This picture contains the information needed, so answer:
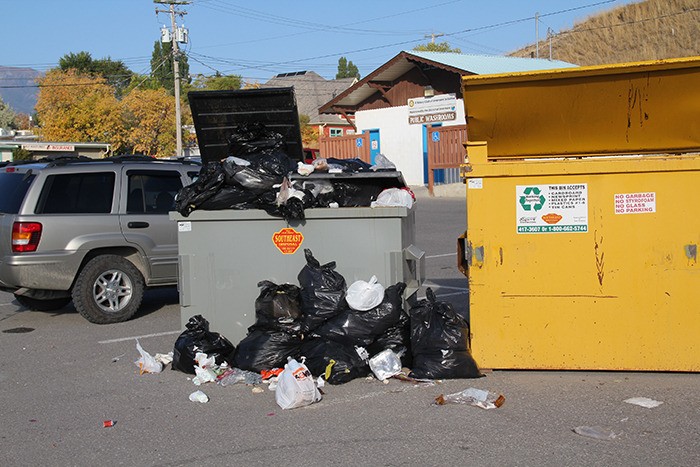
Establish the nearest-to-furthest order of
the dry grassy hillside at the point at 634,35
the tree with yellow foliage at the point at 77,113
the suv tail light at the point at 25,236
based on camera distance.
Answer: the suv tail light at the point at 25,236 → the dry grassy hillside at the point at 634,35 → the tree with yellow foliage at the point at 77,113

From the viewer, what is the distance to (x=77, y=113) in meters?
46.8

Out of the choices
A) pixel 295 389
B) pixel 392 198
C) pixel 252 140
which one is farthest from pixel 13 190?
pixel 295 389

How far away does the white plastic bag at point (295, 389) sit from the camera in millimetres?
5488

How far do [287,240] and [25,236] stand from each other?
3320mm

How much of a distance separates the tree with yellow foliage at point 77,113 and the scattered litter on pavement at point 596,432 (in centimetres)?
4417

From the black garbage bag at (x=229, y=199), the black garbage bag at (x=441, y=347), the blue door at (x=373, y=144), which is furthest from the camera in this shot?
the blue door at (x=373, y=144)

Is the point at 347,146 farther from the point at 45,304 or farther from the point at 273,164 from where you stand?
the point at 273,164

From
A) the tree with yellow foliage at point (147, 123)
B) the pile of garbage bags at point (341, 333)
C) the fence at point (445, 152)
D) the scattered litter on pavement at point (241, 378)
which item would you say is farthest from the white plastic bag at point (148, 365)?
the tree with yellow foliage at point (147, 123)

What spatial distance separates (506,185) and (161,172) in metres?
4.84

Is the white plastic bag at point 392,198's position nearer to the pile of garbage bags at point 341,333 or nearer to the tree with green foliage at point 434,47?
the pile of garbage bags at point 341,333

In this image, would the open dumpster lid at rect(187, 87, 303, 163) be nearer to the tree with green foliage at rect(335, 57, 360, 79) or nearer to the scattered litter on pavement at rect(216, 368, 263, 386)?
the scattered litter on pavement at rect(216, 368, 263, 386)

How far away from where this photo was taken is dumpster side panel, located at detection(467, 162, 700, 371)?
18.9 feet

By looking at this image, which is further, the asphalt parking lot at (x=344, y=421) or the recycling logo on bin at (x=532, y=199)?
the recycling logo on bin at (x=532, y=199)

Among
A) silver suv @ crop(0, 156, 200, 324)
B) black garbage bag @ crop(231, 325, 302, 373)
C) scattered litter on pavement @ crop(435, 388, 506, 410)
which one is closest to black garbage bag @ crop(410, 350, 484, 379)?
scattered litter on pavement @ crop(435, 388, 506, 410)
